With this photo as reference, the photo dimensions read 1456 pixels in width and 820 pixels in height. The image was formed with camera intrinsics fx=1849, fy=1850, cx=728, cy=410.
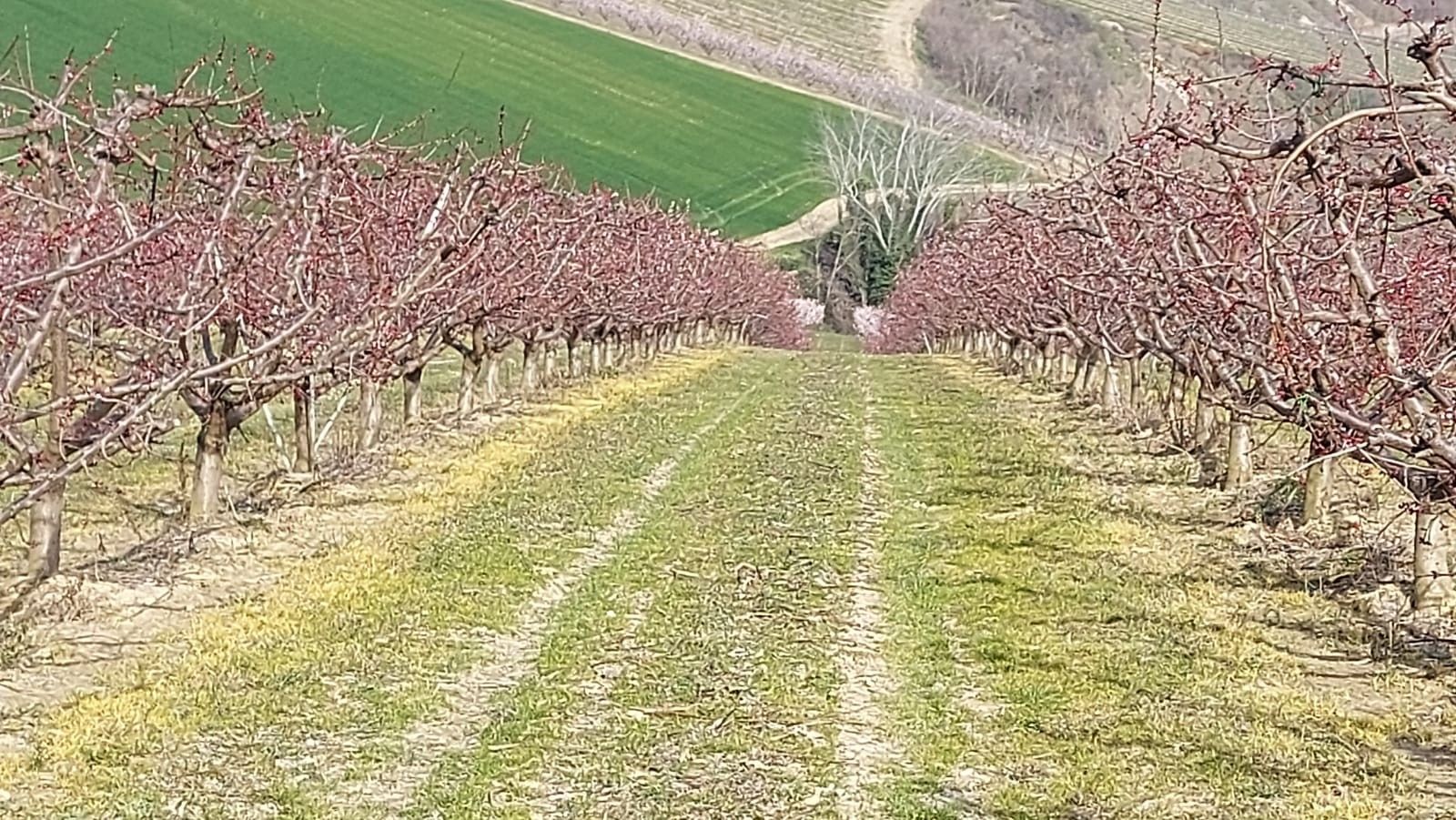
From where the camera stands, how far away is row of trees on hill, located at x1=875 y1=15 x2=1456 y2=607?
5270mm

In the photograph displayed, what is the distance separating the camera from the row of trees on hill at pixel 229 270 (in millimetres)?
6246

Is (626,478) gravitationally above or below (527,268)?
below

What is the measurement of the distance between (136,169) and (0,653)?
8579mm

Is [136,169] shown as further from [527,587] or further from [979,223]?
[979,223]

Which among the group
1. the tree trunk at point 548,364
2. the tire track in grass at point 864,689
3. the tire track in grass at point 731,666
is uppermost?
the tire track in grass at point 864,689

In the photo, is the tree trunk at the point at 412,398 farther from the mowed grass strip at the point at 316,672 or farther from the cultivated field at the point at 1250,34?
the cultivated field at the point at 1250,34

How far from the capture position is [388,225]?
1623cm

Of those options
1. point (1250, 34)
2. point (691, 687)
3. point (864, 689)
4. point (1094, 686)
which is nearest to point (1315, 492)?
point (1094, 686)

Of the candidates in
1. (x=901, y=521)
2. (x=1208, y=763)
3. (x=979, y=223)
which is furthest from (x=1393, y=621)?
(x=979, y=223)

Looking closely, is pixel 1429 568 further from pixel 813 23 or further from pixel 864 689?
pixel 813 23

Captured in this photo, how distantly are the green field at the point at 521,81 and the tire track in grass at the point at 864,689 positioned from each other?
42403mm

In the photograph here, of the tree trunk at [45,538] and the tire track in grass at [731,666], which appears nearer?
the tire track in grass at [731,666]

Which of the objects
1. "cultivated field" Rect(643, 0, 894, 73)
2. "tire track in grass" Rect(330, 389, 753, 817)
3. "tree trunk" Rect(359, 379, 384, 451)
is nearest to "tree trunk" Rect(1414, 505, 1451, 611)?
"tire track in grass" Rect(330, 389, 753, 817)

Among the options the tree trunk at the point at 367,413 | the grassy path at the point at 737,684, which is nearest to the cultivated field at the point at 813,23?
the tree trunk at the point at 367,413
